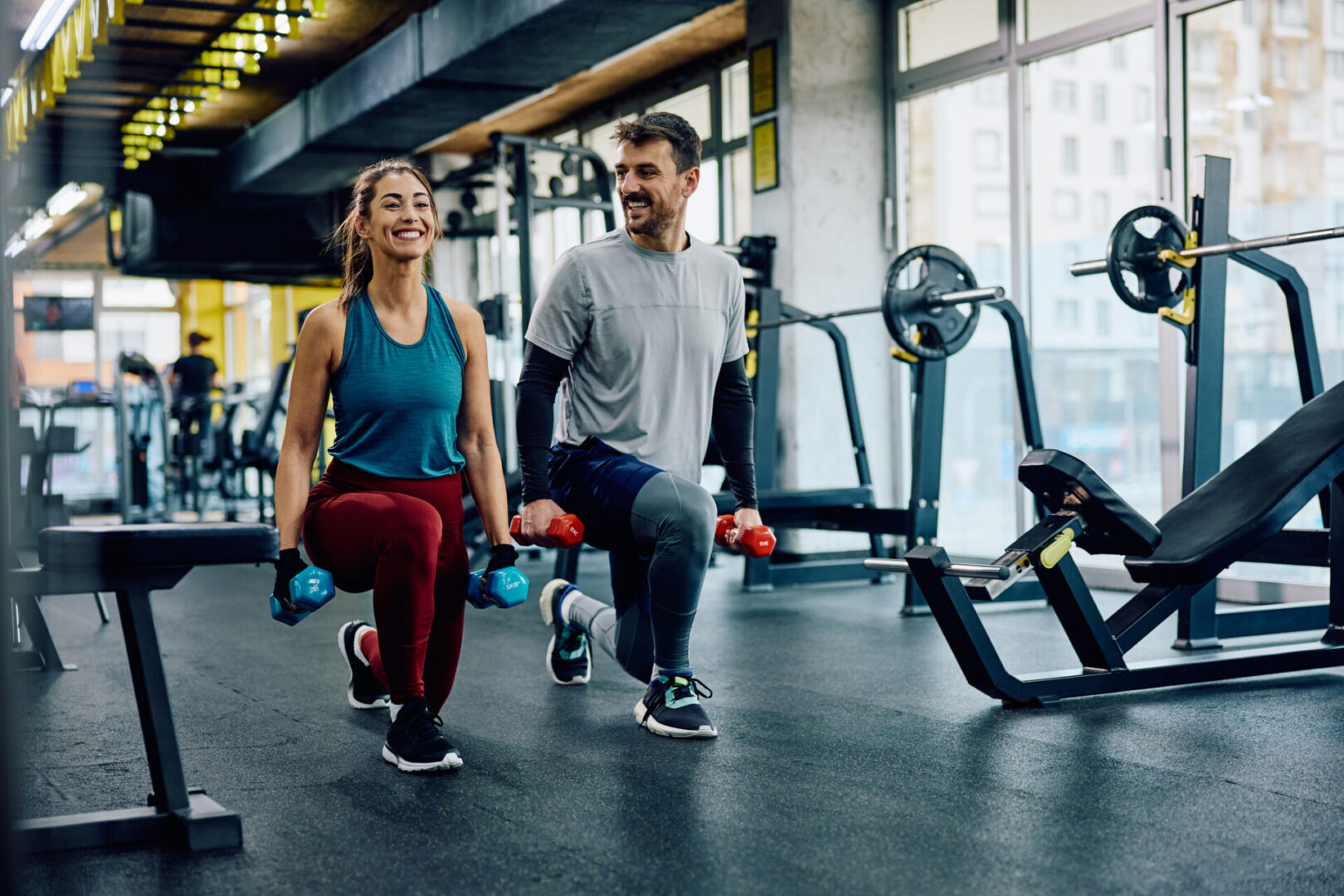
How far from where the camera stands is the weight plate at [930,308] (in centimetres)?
404

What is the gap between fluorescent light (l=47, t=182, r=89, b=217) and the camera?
33.5ft

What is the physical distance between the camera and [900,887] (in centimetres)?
155

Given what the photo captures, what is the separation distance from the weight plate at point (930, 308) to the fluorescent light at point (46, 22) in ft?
12.7

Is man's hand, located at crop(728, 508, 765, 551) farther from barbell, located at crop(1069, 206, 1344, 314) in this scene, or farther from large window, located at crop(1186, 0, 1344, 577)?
large window, located at crop(1186, 0, 1344, 577)

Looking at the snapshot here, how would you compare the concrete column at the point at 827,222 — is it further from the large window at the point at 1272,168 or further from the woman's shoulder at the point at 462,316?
the woman's shoulder at the point at 462,316

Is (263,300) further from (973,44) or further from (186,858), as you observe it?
(186,858)

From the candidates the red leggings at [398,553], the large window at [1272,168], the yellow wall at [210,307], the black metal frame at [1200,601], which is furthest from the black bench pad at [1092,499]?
the yellow wall at [210,307]

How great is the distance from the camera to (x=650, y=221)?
95.6 inches

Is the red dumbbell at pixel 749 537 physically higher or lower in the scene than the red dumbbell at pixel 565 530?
lower

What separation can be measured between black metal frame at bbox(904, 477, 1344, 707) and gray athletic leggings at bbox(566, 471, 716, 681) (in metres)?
0.51

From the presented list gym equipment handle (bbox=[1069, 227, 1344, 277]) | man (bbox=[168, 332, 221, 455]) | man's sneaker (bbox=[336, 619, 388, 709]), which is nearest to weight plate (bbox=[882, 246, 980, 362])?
gym equipment handle (bbox=[1069, 227, 1344, 277])

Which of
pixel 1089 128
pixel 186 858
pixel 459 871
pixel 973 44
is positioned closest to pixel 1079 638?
pixel 459 871

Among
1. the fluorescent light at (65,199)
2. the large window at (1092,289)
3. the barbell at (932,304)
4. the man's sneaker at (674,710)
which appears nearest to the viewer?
the man's sneaker at (674,710)

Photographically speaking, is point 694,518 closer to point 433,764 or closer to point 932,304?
point 433,764
